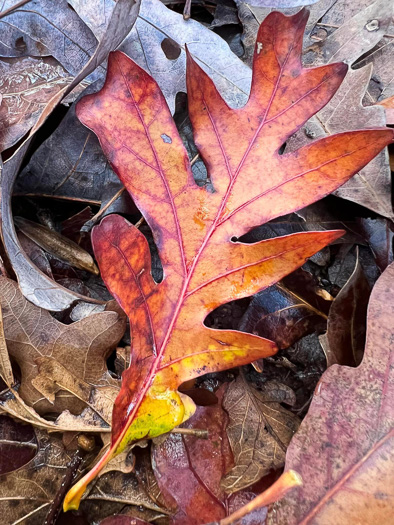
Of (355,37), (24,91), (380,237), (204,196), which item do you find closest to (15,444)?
(204,196)

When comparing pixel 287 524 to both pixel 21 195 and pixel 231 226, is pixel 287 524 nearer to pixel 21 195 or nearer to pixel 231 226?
pixel 231 226

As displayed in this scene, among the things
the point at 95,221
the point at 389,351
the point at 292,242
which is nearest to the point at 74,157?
the point at 95,221

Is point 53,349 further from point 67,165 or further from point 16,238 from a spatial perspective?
point 67,165

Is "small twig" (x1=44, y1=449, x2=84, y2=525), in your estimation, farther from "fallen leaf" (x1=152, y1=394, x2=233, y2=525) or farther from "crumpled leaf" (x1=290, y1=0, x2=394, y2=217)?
"crumpled leaf" (x1=290, y1=0, x2=394, y2=217)

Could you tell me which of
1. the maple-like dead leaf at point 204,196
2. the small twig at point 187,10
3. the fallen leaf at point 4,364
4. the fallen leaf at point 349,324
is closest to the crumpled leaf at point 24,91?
the maple-like dead leaf at point 204,196

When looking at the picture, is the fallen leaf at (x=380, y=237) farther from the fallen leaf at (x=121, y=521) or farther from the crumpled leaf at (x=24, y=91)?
the crumpled leaf at (x=24, y=91)
